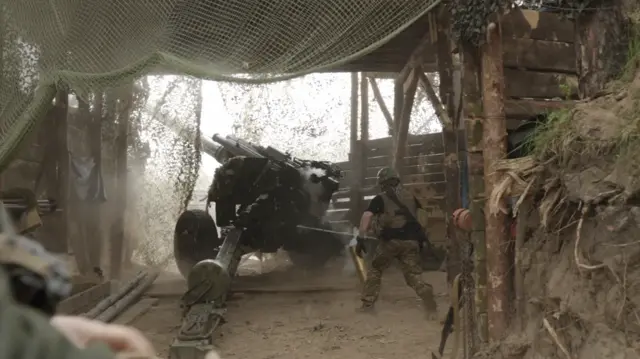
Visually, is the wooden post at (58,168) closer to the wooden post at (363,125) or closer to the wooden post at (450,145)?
the wooden post at (450,145)

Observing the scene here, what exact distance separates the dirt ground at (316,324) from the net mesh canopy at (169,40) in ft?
8.69

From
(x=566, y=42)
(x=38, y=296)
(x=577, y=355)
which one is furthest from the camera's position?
(x=566, y=42)

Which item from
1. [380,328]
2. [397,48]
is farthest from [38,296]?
[397,48]

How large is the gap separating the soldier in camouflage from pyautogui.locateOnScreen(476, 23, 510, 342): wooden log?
276 cm

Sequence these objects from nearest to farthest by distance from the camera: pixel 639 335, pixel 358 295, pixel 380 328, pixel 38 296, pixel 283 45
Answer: pixel 38 296 < pixel 639 335 < pixel 283 45 < pixel 380 328 < pixel 358 295

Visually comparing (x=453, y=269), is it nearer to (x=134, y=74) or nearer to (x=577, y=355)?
(x=577, y=355)

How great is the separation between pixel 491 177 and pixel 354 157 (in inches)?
306

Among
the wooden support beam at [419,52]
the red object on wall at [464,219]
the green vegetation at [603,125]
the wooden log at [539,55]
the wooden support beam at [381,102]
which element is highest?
the wooden support beam at [381,102]

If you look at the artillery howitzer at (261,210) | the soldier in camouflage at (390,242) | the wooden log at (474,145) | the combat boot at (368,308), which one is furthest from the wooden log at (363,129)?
the wooden log at (474,145)

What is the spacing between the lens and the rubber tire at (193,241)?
8.45 metres

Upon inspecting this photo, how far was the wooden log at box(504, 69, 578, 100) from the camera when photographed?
4.08m

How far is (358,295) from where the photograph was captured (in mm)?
7367

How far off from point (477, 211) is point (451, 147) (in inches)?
99.7

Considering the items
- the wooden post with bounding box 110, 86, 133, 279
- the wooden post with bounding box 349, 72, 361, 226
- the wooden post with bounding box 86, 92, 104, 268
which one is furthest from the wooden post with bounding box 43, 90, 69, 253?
the wooden post with bounding box 349, 72, 361, 226
